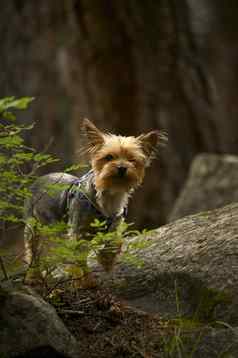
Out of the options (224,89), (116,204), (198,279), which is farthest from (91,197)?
(224,89)

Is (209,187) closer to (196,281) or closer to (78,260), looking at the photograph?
(196,281)

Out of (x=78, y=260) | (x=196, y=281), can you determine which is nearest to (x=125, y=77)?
(x=196, y=281)

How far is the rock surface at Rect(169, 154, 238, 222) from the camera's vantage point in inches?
654

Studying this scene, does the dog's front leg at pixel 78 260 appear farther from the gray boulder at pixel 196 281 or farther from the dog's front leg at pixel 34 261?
the gray boulder at pixel 196 281

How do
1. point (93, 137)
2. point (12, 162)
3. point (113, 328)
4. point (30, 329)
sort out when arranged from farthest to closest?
point (93, 137), point (113, 328), point (12, 162), point (30, 329)

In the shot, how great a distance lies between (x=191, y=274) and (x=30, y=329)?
209 centimetres

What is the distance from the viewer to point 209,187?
17.0 meters

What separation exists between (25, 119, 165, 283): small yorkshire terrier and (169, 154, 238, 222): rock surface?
7.22m

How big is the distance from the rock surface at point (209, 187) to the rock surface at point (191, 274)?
22.6 feet

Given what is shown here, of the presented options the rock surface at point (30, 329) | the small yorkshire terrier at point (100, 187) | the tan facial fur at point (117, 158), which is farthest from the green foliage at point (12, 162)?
the tan facial fur at point (117, 158)

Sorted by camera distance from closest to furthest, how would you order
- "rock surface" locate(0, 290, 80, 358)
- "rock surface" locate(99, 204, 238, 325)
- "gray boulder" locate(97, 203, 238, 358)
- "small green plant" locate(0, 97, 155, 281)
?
"rock surface" locate(0, 290, 80, 358), "small green plant" locate(0, 97, 155, 281), "gray boulder" locate(97, 203, 238, 358), "rock surface" locate(99, 204, 238, 325)

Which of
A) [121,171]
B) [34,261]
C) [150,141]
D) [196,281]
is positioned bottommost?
[196,281]

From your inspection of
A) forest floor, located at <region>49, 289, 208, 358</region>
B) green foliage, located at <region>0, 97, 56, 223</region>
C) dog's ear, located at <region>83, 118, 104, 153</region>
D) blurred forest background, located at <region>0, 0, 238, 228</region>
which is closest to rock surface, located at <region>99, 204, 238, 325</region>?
forest floor, located at <region>49, 289, 208, 358</region>

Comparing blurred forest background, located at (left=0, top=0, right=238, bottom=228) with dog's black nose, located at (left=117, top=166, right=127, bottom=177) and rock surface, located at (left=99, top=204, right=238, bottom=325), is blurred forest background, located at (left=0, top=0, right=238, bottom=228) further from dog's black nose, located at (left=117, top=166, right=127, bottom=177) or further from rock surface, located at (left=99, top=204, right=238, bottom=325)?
dog's black nose, located at (left=117, top=166, right=127, bottom=177)
